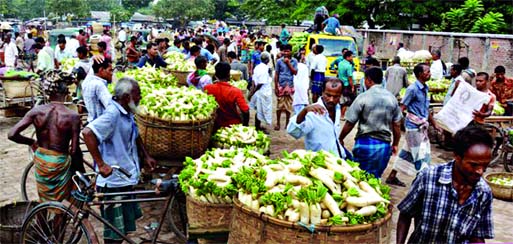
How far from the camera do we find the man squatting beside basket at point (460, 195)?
8.64 feet

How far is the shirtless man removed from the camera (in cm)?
450

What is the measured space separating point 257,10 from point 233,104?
3582cm

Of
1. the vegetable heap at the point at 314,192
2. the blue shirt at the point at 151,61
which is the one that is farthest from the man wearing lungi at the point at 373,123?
the blue shirt at the point at 151,61

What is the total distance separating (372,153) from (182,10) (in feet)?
202

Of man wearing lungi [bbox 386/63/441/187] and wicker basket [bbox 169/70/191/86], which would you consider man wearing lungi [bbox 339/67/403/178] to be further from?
wicker basket [bbox 169/70/191/86]

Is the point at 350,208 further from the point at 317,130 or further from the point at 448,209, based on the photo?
the point at 317,130

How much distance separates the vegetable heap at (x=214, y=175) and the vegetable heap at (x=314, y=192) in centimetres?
46

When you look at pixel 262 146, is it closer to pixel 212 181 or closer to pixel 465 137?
pixel 212 181

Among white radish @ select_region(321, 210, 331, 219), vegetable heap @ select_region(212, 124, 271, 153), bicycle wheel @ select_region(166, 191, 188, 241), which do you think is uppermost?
white radish @ select_region(321, 210, 331, 219)

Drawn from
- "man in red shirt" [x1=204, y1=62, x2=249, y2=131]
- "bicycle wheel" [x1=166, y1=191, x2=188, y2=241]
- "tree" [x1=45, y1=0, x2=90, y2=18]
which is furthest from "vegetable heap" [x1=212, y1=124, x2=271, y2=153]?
"tree" [x1=45, y1=0, x2=90, y2=18]

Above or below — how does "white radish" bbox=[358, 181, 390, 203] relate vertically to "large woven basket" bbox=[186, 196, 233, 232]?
above

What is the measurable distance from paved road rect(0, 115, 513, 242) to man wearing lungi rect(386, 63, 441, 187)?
0.60m

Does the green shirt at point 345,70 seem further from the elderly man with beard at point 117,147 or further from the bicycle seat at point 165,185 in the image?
the bicycle seat at point 165,185

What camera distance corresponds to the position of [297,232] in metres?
2.65
